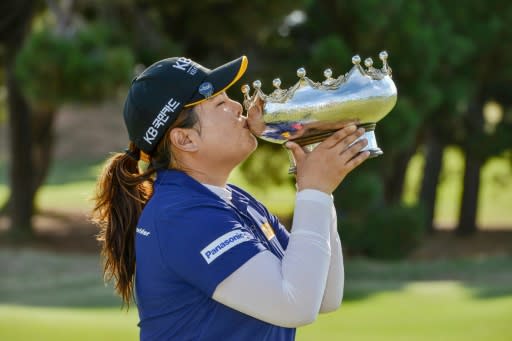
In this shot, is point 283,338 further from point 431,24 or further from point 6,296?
point 431,24

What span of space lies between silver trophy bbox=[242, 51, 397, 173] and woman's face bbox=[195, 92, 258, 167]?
0.04 meters

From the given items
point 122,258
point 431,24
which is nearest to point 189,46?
point 431,24

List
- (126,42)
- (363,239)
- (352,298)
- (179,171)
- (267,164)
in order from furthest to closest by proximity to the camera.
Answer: (267,164) → (363,239) → (126,42) → (352,298) → (179,171)

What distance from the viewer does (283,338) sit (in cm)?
236

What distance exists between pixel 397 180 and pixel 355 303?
43.5 feet

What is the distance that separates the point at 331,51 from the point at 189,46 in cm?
291

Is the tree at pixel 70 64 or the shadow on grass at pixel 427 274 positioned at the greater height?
the tree at pixel 70 64

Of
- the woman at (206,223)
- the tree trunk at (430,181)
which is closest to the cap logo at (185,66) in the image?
Answer: the woman at (206,223)

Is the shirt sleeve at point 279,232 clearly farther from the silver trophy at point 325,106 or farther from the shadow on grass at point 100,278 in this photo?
the shadow on grass at point 100,278

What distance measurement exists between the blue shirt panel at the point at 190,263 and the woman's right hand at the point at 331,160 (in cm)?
19

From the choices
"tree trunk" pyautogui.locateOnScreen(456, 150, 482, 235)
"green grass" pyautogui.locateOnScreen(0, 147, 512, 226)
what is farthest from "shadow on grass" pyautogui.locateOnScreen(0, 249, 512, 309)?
"green grass" pyautogui.locateOnScreen(0, 147, 512, 226)

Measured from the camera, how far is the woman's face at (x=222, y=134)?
7.97 ft

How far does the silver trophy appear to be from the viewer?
93.5 inches

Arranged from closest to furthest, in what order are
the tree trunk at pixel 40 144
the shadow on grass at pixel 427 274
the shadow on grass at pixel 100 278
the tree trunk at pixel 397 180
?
the shadow on grass at pixel 100 278
the shadow on grass at pixel 427 274
the tree trunk at pixel 40 144
the tree trunk at pixel 397 180
